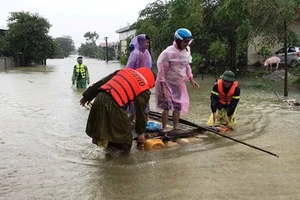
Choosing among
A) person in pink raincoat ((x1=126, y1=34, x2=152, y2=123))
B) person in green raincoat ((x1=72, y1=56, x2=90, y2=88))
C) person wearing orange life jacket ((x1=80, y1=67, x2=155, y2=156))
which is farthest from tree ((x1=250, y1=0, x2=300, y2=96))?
person wearing orange life jacket ((x1=80, y1=67, x2=155, y2=156))

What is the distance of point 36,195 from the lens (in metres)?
3.84

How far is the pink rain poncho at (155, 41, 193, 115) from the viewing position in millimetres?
5766

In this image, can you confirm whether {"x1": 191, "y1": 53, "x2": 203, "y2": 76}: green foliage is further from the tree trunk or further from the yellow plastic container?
the yellow plastic container

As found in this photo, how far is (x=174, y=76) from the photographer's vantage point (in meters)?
5.92

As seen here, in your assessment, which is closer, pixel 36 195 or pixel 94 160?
pixel 36 195

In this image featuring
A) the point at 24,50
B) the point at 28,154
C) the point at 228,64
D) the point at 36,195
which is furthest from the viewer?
the point at 24,50

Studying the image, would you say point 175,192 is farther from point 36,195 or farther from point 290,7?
point 290,7

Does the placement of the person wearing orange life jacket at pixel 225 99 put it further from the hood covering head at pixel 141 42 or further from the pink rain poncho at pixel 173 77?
the hood covering head at pixel 141 42

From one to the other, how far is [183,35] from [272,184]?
2.50 metres

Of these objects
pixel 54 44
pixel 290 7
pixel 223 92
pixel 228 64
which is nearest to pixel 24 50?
pixel 54 44

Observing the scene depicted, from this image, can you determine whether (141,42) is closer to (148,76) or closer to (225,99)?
(148,76)

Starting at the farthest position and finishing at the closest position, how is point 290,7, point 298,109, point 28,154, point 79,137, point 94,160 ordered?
point 290,7
point 298,109
point 79,137
point 28,154
point 94,160

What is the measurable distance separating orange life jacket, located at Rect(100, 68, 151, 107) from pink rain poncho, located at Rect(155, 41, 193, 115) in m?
0.89

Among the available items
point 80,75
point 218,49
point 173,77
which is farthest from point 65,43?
point 173,77
